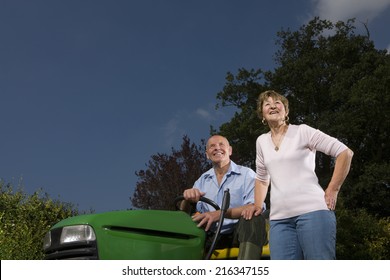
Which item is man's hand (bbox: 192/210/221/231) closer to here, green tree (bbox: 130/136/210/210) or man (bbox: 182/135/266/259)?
man (bbox: 182/135/266/259)

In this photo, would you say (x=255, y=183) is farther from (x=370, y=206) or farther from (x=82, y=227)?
(x=370, y=206)

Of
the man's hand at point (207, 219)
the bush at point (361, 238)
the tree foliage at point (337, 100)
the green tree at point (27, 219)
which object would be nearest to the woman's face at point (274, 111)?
the man's hand at point (207, 219)

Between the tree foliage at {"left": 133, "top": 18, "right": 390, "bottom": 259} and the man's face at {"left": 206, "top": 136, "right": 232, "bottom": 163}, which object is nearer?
the man's face at {"left": 206, "top": 136, "right": 232, "bottom": 163}

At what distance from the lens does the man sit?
147 inches

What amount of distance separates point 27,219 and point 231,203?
7807 mm

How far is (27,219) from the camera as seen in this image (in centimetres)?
1106

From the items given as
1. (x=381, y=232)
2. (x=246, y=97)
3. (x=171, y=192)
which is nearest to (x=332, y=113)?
(x=246, y=97)

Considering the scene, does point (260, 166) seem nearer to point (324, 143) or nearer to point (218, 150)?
point (324, 143)

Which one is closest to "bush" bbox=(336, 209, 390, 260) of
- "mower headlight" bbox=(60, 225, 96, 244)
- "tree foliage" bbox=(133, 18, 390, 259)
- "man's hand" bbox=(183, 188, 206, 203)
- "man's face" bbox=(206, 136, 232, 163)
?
"tree foliage" bbox=(133, 18, 390, 259)

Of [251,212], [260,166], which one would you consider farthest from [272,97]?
[251,212]

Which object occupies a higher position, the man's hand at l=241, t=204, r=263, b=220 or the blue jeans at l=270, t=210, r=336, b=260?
the man's hand at l=241, t=204, r=263, b=220

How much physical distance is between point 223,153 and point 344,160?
3.88ft

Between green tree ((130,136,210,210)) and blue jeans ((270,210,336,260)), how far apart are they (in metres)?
13.1
